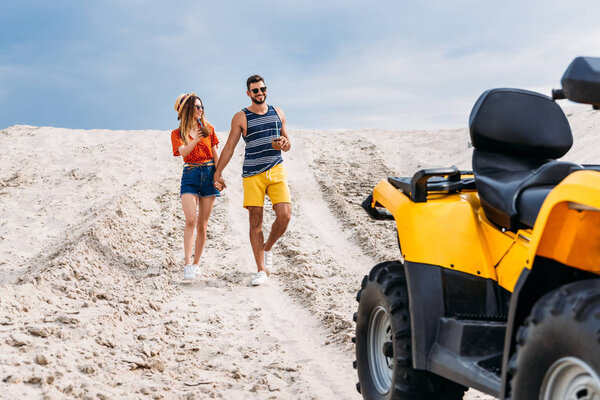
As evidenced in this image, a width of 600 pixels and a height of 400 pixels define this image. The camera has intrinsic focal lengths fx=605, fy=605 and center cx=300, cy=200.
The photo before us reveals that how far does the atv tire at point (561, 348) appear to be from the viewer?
6.04 ft

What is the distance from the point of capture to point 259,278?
23.7 ft

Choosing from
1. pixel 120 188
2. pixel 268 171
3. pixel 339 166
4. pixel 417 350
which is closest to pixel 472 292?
pixel 417 350

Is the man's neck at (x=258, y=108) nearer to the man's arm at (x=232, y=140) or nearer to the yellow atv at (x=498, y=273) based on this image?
the man's arm at (x=232, y=140)

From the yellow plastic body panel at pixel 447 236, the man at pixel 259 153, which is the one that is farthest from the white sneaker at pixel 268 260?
the yellow plastic body panel at pixel 447 236

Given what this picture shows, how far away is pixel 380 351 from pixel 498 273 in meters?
0.97

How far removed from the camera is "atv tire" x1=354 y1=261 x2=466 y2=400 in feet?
10.1

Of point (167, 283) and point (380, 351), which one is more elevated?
point (380, 351)

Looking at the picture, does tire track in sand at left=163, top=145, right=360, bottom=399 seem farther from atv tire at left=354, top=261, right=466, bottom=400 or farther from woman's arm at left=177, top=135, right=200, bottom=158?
woman's arm at left=177, top=135, right=200, bottom=158

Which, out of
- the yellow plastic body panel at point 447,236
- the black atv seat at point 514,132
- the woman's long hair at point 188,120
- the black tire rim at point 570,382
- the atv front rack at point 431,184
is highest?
the woman's long hair at point 188,120

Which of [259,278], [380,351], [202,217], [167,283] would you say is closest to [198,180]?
[202,217]

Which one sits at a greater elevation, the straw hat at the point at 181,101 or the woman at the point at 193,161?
the straw hat at the point at 181,101

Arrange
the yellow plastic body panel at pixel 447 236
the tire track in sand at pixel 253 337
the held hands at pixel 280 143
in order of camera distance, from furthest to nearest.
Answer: the held hands at pixel 280 143, the tire track in sand at pixel 253 337, the yellow plastic body panel at pixel 447 236

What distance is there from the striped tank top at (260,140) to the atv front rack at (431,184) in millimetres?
3608

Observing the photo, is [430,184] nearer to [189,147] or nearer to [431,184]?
[431,184]
